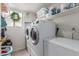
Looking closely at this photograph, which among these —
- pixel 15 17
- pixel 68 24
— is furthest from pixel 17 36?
pixel 68 24

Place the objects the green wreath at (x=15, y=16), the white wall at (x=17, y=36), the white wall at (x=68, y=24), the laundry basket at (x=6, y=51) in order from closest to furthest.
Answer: the laundry basket at (x=6, y=51) → the white wall at (x=68, y=24) → the white wall at (x=17, y=36) → the green wreath at (x=15, y=16)

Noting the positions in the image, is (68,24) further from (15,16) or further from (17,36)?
(15,16)

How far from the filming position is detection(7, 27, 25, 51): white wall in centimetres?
402

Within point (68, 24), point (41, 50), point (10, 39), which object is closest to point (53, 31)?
point (68, 24)

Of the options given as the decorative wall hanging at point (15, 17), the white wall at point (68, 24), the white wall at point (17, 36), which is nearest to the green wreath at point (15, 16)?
the decorative wall hanging at point (15, 17)

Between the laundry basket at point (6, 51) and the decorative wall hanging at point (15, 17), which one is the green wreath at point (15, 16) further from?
the laundry basket at point (6, 51)

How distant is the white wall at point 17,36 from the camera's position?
4.02 meters

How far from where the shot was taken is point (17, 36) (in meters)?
4.25

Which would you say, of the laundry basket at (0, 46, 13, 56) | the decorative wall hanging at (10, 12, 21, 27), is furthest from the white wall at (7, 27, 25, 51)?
the laundry basket at (0, 46, 13, 56)

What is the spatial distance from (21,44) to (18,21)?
1218 mm

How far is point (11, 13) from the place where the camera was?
166 inches

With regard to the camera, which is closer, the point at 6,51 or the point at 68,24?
the point at 6,51

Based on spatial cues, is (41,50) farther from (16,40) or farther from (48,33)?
(16,40)

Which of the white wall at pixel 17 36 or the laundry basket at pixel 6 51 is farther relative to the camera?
the white wall at pixel 17 36
